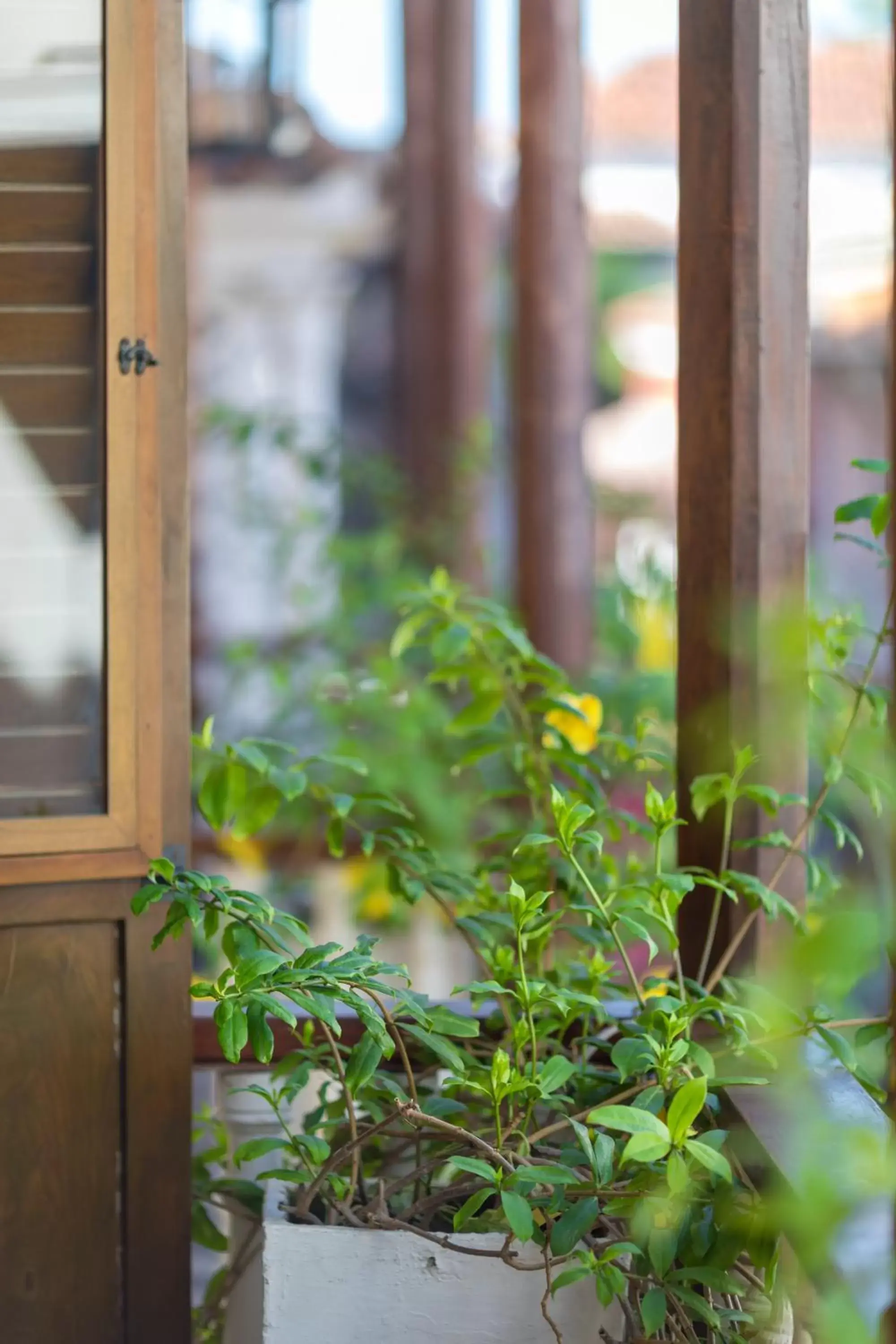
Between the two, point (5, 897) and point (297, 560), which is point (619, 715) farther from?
point (297, 560)

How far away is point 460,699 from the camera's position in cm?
385

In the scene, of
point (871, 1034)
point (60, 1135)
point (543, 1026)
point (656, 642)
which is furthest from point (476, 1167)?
point (656, 642)

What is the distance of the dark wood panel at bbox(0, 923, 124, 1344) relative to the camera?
1.39 m

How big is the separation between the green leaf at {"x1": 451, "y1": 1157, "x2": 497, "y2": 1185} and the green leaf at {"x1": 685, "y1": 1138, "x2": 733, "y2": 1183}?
0.15 meters

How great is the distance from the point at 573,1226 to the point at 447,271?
371 cm

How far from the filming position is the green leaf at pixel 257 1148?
133 centimetres

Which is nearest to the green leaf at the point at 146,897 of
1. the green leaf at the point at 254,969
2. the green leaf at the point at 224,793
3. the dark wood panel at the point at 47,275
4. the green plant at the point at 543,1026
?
the green plant at the point at 543,1026

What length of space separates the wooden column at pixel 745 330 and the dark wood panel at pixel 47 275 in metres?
0.56

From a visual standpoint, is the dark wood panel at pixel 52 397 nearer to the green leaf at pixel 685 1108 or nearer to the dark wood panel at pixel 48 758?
the dark wood panel at pixel 48 758

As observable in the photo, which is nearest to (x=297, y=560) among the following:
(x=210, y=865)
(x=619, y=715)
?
(x=210, y=865)

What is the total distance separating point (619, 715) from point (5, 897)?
1.46 meters

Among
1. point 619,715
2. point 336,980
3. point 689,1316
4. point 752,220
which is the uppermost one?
point 752,220

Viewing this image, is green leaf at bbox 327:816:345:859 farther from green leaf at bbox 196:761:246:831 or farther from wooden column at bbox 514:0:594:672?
wooden column at bbox 514:0:594:672

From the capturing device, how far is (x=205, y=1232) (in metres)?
1.57
